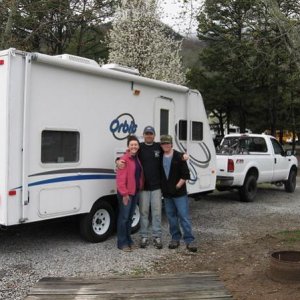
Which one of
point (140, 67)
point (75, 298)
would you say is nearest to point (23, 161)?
point (75, 298)

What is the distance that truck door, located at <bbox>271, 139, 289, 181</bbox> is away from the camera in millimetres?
14141

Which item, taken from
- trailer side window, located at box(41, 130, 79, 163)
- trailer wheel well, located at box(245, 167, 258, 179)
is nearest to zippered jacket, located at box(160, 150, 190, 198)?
trailer side window, located at box(41, 130, 79, 163)

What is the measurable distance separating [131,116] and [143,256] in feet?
7.98

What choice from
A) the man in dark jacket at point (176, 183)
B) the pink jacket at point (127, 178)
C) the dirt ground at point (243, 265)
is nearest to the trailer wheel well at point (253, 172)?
the dirt ground at point (243, 265)

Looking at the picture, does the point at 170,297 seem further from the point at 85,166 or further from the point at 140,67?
the point at 140,67

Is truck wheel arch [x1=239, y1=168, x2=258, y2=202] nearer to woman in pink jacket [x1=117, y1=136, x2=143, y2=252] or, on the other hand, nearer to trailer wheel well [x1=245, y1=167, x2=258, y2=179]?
trailer wheel well [x1=245, y1=167, x2=258, y2=179]

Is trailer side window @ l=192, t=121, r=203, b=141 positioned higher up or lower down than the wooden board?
higher up

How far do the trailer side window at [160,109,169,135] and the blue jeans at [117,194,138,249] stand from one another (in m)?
1.92

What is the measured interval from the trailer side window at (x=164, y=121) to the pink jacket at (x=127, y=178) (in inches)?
72.4

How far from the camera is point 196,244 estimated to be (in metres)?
7.90

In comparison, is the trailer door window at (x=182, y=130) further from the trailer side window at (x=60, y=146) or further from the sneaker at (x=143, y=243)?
the trailer side window at (x=60, y=146)

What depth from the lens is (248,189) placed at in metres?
12.9

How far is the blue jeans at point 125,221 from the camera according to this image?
7.33m

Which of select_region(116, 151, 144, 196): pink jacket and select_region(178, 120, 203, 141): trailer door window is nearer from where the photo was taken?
select_region(116, 151, 144, 196): pink jacket
